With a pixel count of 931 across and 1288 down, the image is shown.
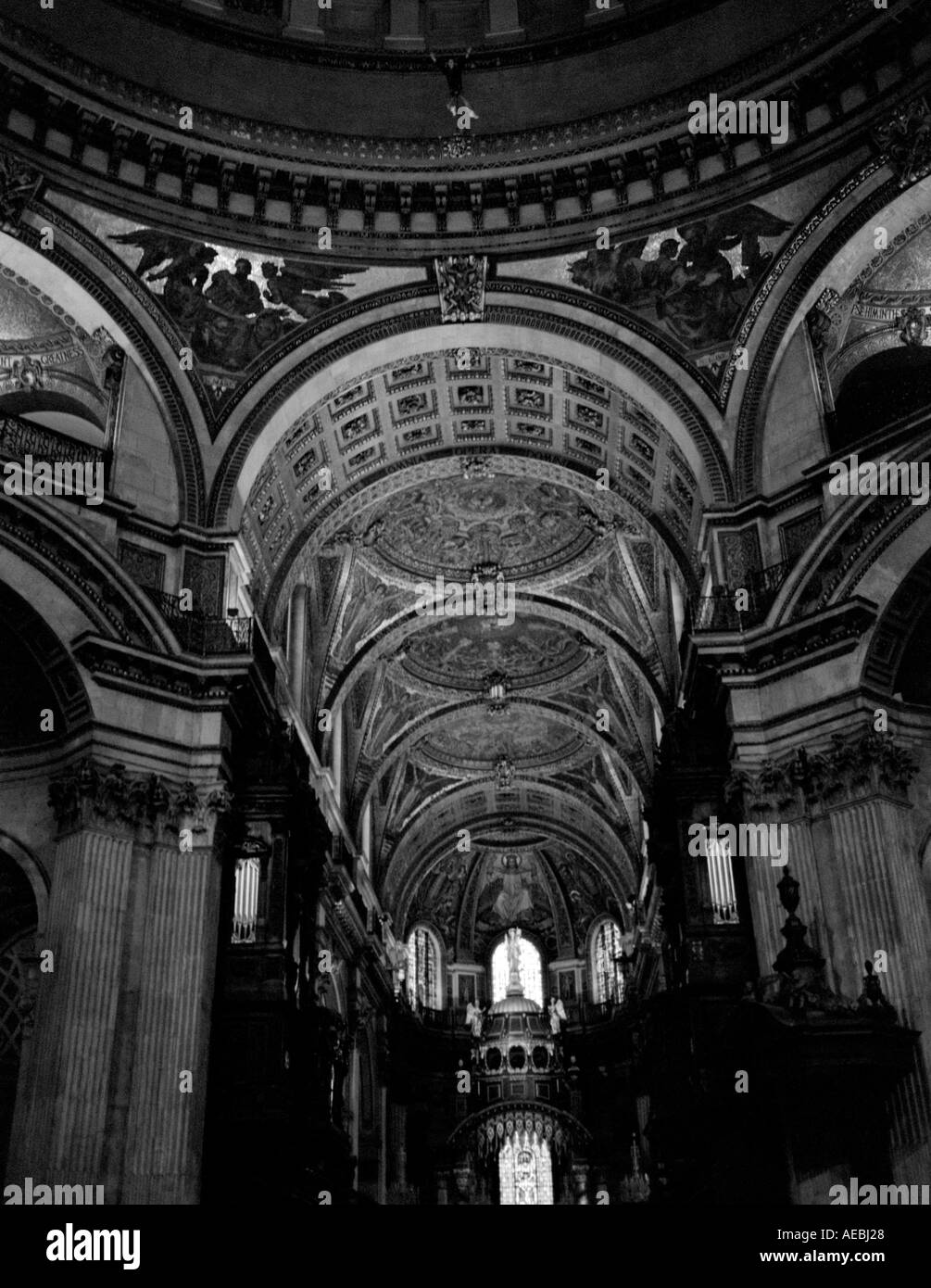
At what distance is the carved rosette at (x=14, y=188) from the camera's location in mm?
20156

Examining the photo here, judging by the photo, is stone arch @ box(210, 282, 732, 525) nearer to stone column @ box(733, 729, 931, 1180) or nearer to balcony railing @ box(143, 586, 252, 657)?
balcony railing @ box(143, 586, 252, 657)

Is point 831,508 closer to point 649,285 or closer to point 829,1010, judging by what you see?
point 649,285

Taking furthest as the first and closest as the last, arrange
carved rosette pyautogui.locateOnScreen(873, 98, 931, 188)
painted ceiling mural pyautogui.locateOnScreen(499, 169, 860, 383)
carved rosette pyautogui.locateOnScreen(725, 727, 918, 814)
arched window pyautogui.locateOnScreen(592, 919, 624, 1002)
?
arched window pyautogui.locateOnScreen(592, 919, 624, 1002), painted ceiling mural pyautogui.locateOnScreen(499, 169, 860, 383), carved rosette pyautogui.locateOnScreen(873, 98, 931, 188), carved rosette pyautogui.locateOnScreen(725, 727, 918, 814)

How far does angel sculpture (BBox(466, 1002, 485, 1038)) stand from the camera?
42250mm

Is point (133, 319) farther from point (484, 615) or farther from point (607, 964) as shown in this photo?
point (607, 964)

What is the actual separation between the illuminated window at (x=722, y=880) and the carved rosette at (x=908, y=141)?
9.97 m

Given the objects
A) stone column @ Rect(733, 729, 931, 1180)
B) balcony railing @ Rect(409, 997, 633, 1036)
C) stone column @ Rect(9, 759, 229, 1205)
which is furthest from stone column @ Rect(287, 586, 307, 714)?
balcony railing @ Rect(409, 997, 633, 1036)

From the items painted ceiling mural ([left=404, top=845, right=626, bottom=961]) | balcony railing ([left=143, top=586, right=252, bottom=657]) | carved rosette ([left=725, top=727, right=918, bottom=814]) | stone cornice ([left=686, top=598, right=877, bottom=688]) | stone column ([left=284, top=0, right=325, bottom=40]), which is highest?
stone column ([left=284, top=0, right=325, bottom=40])

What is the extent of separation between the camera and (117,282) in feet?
69.7

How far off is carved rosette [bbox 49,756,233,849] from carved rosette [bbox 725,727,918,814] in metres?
7.15

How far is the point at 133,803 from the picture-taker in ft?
59.2

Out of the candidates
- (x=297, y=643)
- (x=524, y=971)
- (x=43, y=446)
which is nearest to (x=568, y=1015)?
(x=524, y=971)

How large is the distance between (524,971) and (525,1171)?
6328 millimetres
